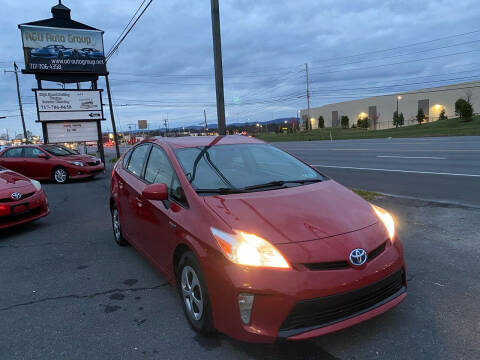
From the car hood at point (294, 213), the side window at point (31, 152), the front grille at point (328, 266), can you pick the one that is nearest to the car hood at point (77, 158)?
the side window at point (31, 152)

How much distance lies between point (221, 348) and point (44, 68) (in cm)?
2152

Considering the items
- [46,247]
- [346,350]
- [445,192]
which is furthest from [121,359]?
[445,192]

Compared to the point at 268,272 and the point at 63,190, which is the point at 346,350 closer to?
the point at 268,272

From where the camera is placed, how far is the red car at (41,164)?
12.9 metres

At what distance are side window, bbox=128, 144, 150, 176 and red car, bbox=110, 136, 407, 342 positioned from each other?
2.44 ft

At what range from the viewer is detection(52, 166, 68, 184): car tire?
42.4ft

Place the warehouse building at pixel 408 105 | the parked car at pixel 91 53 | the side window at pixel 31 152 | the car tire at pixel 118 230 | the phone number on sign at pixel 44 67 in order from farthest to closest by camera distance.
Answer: the warehouse building at pixel 408 105 → the parked car at pixel 91 53 → the phone number on sign at pixel 44 67 → the side window at pixel 31 152 → the car tire at pixel 118 230

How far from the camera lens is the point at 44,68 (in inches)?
782

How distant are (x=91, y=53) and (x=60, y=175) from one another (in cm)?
1117

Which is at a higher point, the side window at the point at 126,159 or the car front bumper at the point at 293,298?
the side window at the point at 126,159

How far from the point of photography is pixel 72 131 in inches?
800

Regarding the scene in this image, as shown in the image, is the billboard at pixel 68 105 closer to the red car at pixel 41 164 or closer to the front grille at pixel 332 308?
the red car at pixel 41 164

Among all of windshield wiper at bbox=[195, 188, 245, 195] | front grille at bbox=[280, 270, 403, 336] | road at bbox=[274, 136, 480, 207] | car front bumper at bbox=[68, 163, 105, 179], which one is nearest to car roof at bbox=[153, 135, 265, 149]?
windshield wiper at bbox=[195, 188, 245, 195]

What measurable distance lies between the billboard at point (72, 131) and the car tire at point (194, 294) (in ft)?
63.9
